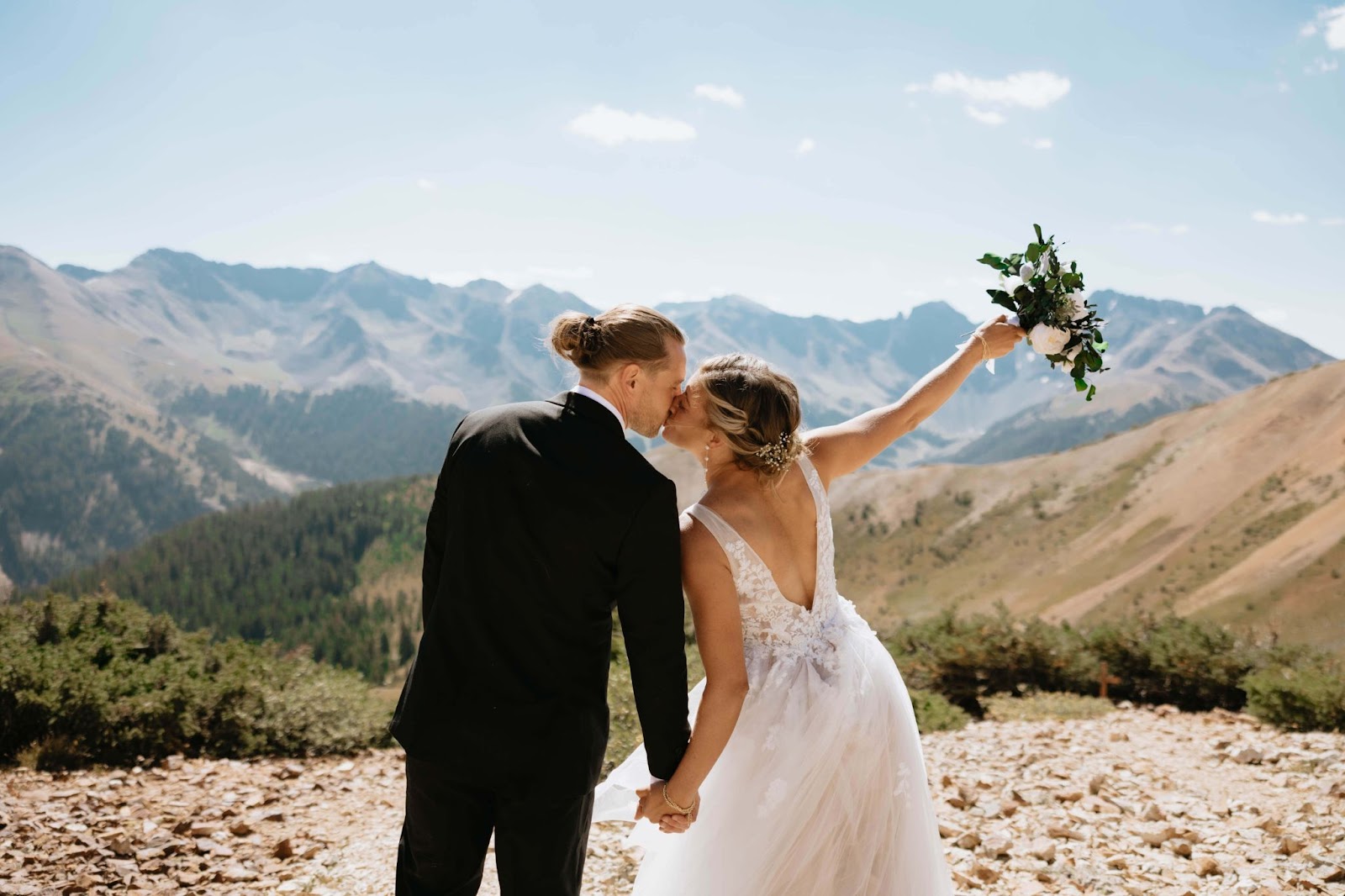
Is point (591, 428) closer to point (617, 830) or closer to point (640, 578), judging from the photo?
point (640, 578)

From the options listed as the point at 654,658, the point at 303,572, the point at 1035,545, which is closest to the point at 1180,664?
the point at 654,658

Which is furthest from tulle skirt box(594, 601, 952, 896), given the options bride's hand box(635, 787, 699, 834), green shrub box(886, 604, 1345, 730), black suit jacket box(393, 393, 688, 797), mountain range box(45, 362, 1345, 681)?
mountain range box(45, 362, 1345, 681)

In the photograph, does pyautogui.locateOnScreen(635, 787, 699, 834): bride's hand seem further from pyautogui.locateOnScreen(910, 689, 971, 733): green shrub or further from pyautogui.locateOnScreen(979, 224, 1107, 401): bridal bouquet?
pyautogui.locateOnScreen(910, 689, 971, 733): green shrub

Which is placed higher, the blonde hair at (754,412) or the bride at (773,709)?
the blonde hair at (754,412)

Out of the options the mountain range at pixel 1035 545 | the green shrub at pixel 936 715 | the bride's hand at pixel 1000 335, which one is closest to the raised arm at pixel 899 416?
the bride's hand at pixel 1000 335

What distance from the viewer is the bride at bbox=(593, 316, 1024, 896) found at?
2.75m

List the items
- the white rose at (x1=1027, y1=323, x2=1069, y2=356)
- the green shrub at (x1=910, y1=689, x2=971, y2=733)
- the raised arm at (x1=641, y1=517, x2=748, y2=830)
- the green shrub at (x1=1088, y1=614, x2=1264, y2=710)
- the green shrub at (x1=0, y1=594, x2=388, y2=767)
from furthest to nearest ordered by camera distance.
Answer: the green shrub at (x1=1088, y1=614, x2=1264, y2=710) → the green shrub at (x1=910, y1=689, x2=971, y2=733) → the green shrub at (x1=0, y1=594, x2=388, y2=767) → the white rose at (x1=1027, y1=323, x2=1069, y2=356) → the raised arm at (x1=641, y1=517, x2=748, y2=830)

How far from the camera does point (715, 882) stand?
114 inches

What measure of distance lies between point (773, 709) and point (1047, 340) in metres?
2.01

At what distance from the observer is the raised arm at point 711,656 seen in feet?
8.88

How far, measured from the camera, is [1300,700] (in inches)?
332

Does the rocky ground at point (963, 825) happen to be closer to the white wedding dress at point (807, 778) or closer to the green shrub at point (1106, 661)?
the white wedding dress at point (807, 778)

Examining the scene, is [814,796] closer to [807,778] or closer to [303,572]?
[807,778]

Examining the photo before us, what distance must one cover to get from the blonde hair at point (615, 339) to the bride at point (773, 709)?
11.9 inches
